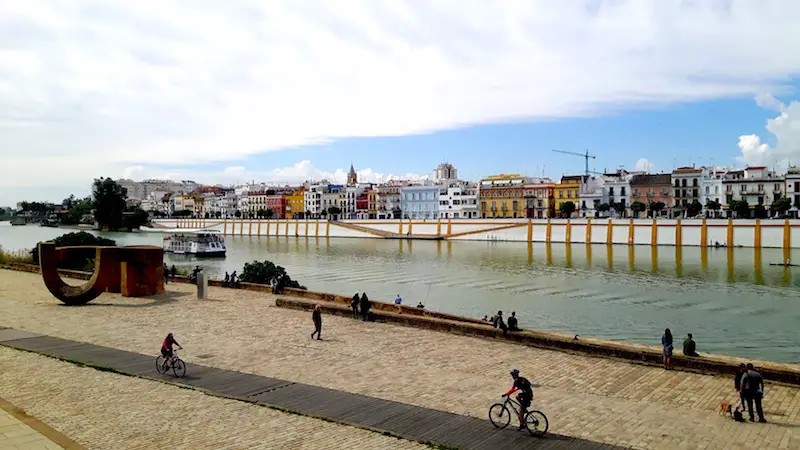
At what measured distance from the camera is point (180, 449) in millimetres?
8641

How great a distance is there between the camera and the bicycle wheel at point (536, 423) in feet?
Result: 30.3

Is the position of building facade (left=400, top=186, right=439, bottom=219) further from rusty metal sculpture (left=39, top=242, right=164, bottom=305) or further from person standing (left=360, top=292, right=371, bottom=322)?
person standing (left=360, top=292, right=371, bottom=322)

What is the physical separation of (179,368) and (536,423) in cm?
696

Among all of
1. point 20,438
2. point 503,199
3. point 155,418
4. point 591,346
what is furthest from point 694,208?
point 20,438

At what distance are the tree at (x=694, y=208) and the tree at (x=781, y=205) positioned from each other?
316 inches

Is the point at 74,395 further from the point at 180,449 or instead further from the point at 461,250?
the point at 461,250

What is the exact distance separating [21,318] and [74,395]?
986 cm

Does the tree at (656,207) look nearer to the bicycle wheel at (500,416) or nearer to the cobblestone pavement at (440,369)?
the cobblestone pavement at (440,369)

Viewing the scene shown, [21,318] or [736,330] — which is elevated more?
[21,318]

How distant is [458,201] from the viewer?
346 feet

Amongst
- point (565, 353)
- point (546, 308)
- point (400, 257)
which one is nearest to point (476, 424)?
point (565, 353)

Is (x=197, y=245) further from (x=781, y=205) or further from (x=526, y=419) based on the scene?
(x=781, y=205)

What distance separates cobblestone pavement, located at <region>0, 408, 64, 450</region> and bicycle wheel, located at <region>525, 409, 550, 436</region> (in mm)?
6155

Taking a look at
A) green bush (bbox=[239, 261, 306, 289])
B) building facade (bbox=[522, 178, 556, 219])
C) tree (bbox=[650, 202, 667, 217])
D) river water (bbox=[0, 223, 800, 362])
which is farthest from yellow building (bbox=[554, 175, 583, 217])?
green bush (bbox=[239, 261, 306, 289])
